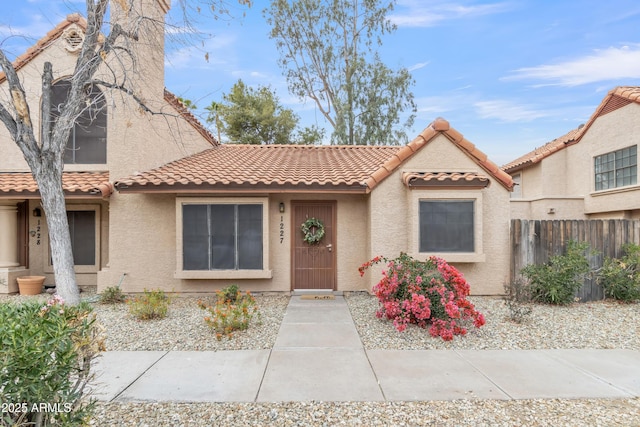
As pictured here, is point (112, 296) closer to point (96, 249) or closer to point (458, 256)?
point (96, 249)

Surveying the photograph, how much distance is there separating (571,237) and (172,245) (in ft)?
35.4

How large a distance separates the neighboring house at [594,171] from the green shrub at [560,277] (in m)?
7.44

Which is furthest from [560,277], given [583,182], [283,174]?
[583,182]

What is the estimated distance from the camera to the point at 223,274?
930 centimetres

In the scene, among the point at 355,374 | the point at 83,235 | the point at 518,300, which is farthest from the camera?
the point at 83,235

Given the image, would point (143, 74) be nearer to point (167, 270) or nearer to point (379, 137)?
point (167, 270)

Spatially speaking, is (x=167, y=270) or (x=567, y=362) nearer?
(x=567, y=362)

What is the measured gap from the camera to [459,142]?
9203mm

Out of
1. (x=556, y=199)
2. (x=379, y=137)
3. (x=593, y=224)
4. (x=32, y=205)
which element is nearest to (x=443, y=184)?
(x=593, y=224)

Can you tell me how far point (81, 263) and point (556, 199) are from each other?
18.7 m

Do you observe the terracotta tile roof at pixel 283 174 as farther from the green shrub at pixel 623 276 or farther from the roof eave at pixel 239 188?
the green shrub at pixel 623 276

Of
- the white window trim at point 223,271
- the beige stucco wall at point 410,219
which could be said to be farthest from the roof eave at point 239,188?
the beige stucco wall at point 410,219

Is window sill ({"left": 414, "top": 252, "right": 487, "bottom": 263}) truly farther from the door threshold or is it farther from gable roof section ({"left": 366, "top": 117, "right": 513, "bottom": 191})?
the door threshold

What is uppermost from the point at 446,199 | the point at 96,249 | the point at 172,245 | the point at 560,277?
the point at 446,199
